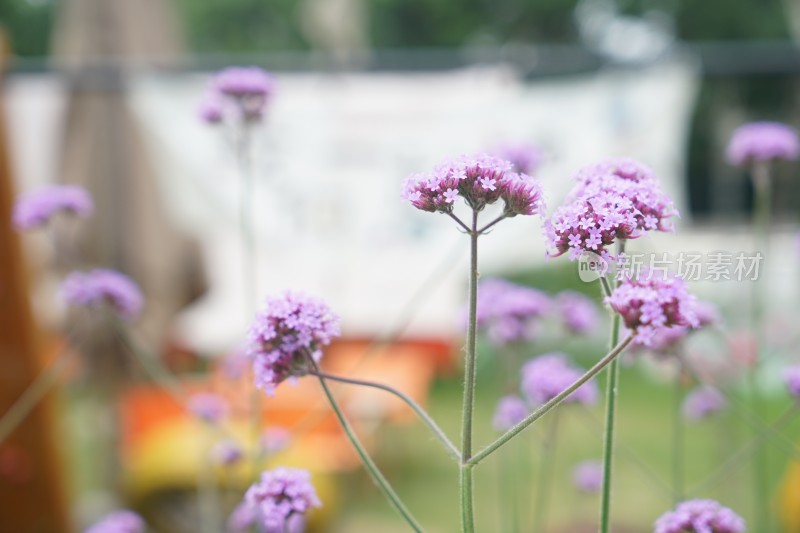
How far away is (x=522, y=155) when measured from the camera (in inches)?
66.4

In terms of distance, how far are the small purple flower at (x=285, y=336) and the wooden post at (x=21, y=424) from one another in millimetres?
2327

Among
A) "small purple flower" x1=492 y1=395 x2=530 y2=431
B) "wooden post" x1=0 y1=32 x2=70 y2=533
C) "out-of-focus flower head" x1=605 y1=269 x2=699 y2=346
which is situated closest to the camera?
"out-of-focus flower head" x1=605 y1=269 x2=699 y2=346

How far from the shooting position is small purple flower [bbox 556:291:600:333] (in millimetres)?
1825

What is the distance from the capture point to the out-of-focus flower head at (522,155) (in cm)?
168

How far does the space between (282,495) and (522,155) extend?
906mm

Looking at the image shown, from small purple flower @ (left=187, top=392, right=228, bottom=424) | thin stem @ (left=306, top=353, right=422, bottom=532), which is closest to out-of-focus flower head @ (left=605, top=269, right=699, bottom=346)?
thin stem @ (left=306, top=353, right=422, bottom=532)

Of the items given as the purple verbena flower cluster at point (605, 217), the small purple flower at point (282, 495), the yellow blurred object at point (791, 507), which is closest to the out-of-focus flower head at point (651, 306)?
the purple verbena flower cluster at point (605, 217)

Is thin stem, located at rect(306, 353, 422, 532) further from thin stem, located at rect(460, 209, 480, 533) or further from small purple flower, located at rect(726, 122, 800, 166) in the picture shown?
small purple flower, located at rect(726, 122, 800, 166)

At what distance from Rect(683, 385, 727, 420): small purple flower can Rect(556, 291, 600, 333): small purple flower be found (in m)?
0.47

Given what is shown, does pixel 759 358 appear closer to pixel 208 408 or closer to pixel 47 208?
pixel 208 408

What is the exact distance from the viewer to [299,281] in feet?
14.2

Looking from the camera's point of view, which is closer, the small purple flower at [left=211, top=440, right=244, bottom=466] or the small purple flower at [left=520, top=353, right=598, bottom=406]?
the small purple flower at [left=520, top=353, right=598, bottom=406]

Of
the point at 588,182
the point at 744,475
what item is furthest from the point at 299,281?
the point at 588,182

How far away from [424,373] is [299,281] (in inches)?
70.0
